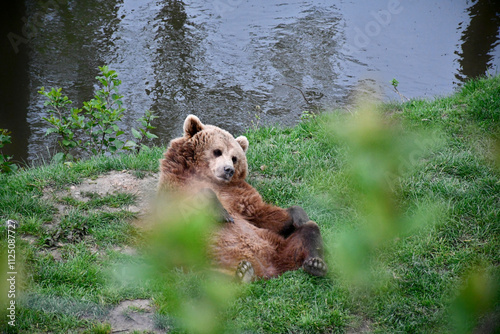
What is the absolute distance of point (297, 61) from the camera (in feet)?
34.3

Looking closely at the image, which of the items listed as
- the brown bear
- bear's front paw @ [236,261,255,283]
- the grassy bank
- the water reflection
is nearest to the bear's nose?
the brown bear

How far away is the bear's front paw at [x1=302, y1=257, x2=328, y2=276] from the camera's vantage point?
379 centimetres

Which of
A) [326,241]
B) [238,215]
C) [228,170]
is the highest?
[228,170]

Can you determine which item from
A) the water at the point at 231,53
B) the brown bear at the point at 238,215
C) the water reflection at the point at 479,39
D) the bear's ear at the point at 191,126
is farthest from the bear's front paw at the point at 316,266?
the water reflection at the point at 479,39

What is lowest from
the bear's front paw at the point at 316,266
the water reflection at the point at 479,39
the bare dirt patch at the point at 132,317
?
the bare dirt patch at the point at 132,317

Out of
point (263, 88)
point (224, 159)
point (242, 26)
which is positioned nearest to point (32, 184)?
point (224, 159)

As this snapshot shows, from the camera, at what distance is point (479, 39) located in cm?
1094

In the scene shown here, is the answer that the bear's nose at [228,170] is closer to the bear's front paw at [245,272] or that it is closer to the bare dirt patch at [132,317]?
the bear's front paw at [245,272]

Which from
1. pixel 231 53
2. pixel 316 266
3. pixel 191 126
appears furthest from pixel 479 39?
pixel 316 266

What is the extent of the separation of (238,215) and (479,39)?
357 inches

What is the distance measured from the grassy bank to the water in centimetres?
300

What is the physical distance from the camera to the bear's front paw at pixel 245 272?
3.73 metres

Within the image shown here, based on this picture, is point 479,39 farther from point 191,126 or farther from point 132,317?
point 132,317

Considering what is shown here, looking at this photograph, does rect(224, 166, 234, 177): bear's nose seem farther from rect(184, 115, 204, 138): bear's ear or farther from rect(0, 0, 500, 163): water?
rect(0, 0, 500, 163): water
